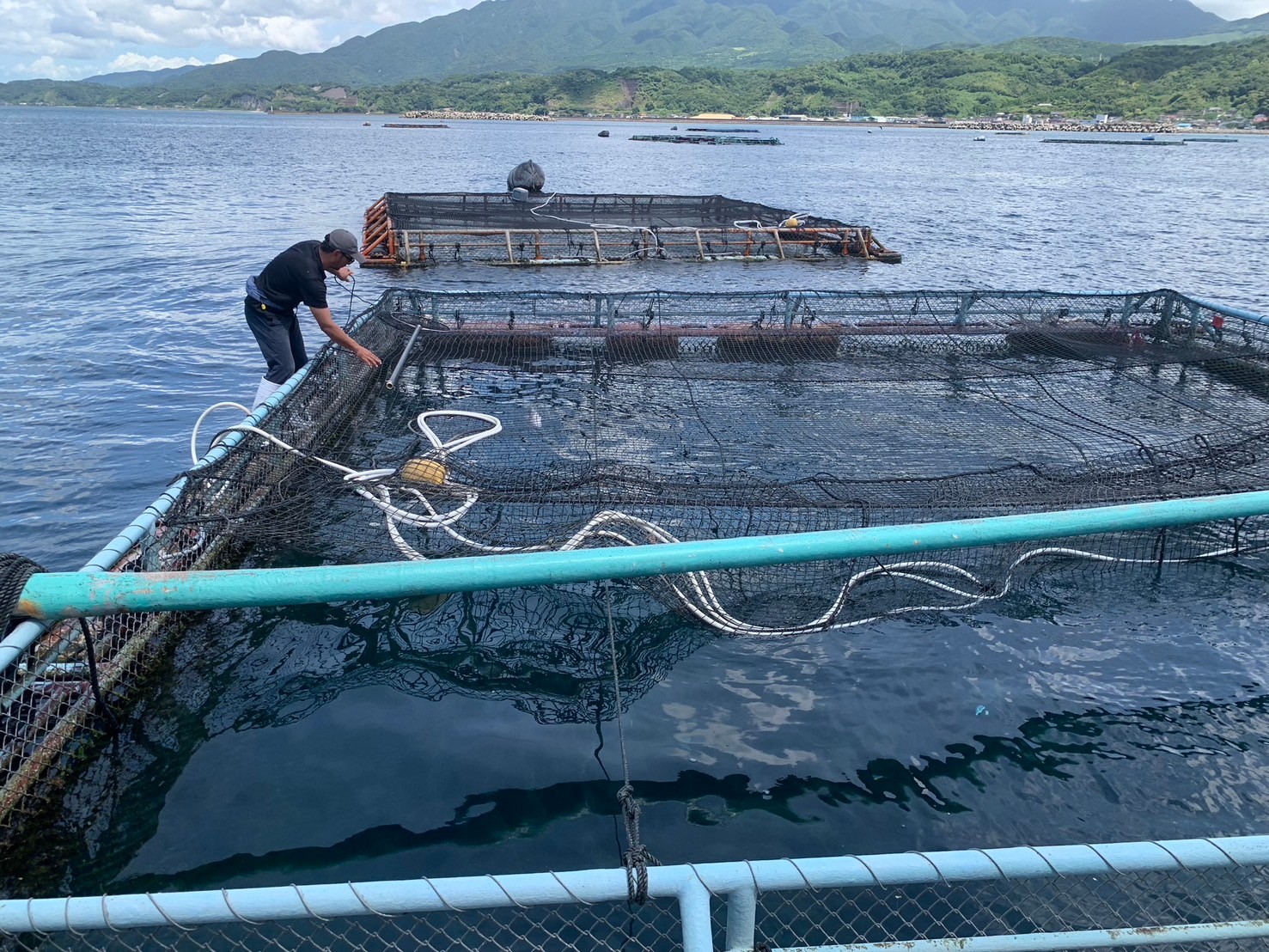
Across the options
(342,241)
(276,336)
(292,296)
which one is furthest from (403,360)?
(342,241)

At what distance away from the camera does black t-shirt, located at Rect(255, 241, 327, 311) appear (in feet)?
26.3

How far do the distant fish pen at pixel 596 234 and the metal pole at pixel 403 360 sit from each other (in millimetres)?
12134

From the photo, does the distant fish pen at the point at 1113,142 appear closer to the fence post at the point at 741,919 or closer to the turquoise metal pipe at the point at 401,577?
the turquoise metal pipe at the point at 401,577

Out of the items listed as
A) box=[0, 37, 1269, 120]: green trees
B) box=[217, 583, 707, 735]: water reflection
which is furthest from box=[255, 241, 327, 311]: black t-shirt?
box=[0, 37, 1269, 120]: green trees

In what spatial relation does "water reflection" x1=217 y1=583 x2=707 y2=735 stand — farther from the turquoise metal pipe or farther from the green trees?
the green trees

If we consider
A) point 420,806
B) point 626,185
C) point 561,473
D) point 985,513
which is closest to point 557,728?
point 420,806

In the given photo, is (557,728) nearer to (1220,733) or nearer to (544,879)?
(544,879)

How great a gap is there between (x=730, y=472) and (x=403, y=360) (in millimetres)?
4782

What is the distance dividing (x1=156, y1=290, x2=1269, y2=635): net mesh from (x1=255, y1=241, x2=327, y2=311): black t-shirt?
790 mm

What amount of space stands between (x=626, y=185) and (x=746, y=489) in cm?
4976

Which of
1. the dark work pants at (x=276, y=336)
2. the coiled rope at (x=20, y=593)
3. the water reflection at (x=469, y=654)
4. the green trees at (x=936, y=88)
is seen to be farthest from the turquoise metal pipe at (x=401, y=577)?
the green trees at (x=936, y=88)

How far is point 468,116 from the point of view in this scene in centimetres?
17662

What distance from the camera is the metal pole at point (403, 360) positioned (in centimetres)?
1064

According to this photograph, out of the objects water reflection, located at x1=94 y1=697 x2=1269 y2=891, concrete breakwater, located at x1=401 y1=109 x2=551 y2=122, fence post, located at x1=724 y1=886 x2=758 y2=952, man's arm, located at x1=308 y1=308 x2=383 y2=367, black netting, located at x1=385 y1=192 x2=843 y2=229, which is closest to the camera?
fence post, located at x1=724 y1=886 x2=758 y2=952
